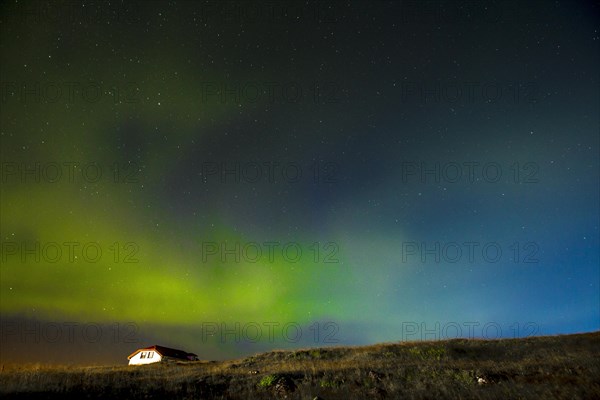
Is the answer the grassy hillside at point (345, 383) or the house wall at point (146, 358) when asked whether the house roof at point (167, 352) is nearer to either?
the house wall at point (146, 358)

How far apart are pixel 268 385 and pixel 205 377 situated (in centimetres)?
394

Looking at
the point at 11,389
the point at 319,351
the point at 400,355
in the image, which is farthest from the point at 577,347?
the point at 11,389

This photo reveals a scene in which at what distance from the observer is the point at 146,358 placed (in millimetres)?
60188

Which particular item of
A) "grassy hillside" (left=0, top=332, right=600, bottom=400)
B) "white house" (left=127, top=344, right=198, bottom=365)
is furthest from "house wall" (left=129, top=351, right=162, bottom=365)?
"grassy hillside" (left=0, top=332, right=600, bottom=400)

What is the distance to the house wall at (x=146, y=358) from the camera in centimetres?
5900

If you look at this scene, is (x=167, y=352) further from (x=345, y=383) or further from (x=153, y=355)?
(x=345, y=383)

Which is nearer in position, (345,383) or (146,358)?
(345,383)

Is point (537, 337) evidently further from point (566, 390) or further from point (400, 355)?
point (566, 390)

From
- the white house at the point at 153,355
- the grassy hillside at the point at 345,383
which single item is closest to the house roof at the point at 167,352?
the white house at the point at 153,355

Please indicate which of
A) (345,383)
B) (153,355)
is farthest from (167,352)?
(345,383)

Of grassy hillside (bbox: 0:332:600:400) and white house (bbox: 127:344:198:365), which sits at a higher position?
grassy hillside (bbox: 0:332:600:400)

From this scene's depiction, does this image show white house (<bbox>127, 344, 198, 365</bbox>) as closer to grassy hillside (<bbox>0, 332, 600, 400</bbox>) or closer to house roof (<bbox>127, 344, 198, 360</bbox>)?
house roof (<bbox>127, 344, 198, 360</bbox>)

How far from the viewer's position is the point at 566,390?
15.6 m

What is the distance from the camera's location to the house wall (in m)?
59.0
